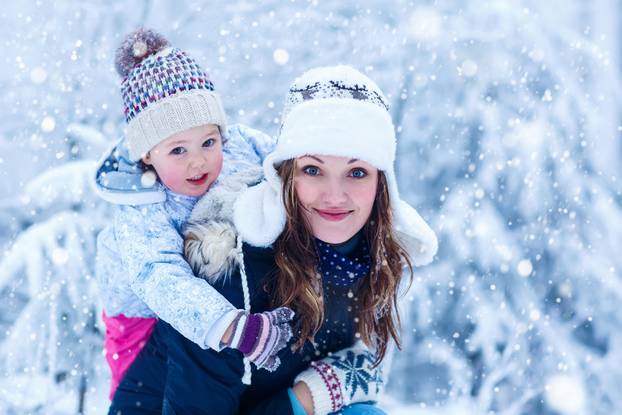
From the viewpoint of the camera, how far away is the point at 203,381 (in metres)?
2.02

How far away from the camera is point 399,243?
2.29 meters

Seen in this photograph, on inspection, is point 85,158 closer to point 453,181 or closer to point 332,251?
point 453,181

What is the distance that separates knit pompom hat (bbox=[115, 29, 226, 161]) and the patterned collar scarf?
75 centimetres

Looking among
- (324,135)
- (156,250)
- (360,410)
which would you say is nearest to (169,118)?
(156,250)

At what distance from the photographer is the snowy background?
21.6 feet

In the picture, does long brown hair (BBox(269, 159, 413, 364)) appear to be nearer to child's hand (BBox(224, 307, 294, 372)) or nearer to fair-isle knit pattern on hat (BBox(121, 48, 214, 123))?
child's hand (BBox(224, 307, 294, 372))

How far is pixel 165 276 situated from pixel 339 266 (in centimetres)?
56

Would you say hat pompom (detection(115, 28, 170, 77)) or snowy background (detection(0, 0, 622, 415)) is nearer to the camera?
hat pompom (detection(115, 28, 170, 77))

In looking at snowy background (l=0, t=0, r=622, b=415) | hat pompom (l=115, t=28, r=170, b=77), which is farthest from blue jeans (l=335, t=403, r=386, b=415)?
snowy background (l=0, t=0, r=622, b=415)

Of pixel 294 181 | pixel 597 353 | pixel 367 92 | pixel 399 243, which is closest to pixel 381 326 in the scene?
pixel 399 243

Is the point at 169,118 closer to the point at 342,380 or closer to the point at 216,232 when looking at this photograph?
Answer: the point at 216,232

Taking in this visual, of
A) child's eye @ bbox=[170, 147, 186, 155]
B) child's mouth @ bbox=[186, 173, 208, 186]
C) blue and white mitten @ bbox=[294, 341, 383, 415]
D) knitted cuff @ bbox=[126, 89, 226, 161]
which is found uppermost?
knitted cuff @ bbox=[126, 89, 226, 161]

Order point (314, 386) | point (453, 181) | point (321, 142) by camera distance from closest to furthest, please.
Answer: point (321, 142) < point (314, 386) < point (453, 181)

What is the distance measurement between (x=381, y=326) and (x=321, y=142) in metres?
0.78
